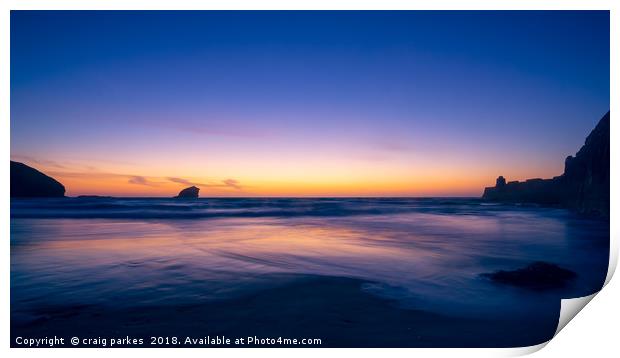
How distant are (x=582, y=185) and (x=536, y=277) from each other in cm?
1189

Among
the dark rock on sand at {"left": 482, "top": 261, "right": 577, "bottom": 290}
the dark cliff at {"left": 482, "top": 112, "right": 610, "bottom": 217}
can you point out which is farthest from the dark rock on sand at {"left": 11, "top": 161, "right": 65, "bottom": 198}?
the dark cliff at {"left": 482, "top": 112, "right": 610, "bottom": 217}

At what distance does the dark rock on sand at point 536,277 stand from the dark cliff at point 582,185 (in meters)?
1.87

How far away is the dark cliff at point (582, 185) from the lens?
7.43 metres

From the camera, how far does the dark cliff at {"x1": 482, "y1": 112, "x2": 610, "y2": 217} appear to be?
743cm

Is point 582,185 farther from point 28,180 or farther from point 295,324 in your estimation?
point 28,180

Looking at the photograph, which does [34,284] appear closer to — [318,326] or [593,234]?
[318,326]

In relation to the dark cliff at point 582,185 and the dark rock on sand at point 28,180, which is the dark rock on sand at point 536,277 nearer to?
the dark cliff at point 582,185

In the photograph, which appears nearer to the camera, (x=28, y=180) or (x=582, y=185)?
A: (x=28, y=180)

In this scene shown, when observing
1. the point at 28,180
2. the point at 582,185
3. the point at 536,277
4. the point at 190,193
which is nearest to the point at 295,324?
the point at 536,277

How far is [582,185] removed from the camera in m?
12.5

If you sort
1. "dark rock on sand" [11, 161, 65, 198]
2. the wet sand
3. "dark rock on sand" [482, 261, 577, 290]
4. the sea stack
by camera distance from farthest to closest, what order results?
1. the sea stack
2. "dark rock on sand" [11, 161, 65, 198]
3. "dark rock on sand" [482, 261, 577, 290]
4. the wet sand

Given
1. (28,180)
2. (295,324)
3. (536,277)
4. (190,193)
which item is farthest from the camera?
(190,193)

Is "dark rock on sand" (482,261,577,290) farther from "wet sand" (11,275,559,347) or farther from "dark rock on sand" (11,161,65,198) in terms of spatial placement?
"dark rock on sand" (11,161,65,198)

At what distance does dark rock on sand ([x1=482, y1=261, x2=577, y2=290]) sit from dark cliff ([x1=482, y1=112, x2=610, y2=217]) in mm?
1866
